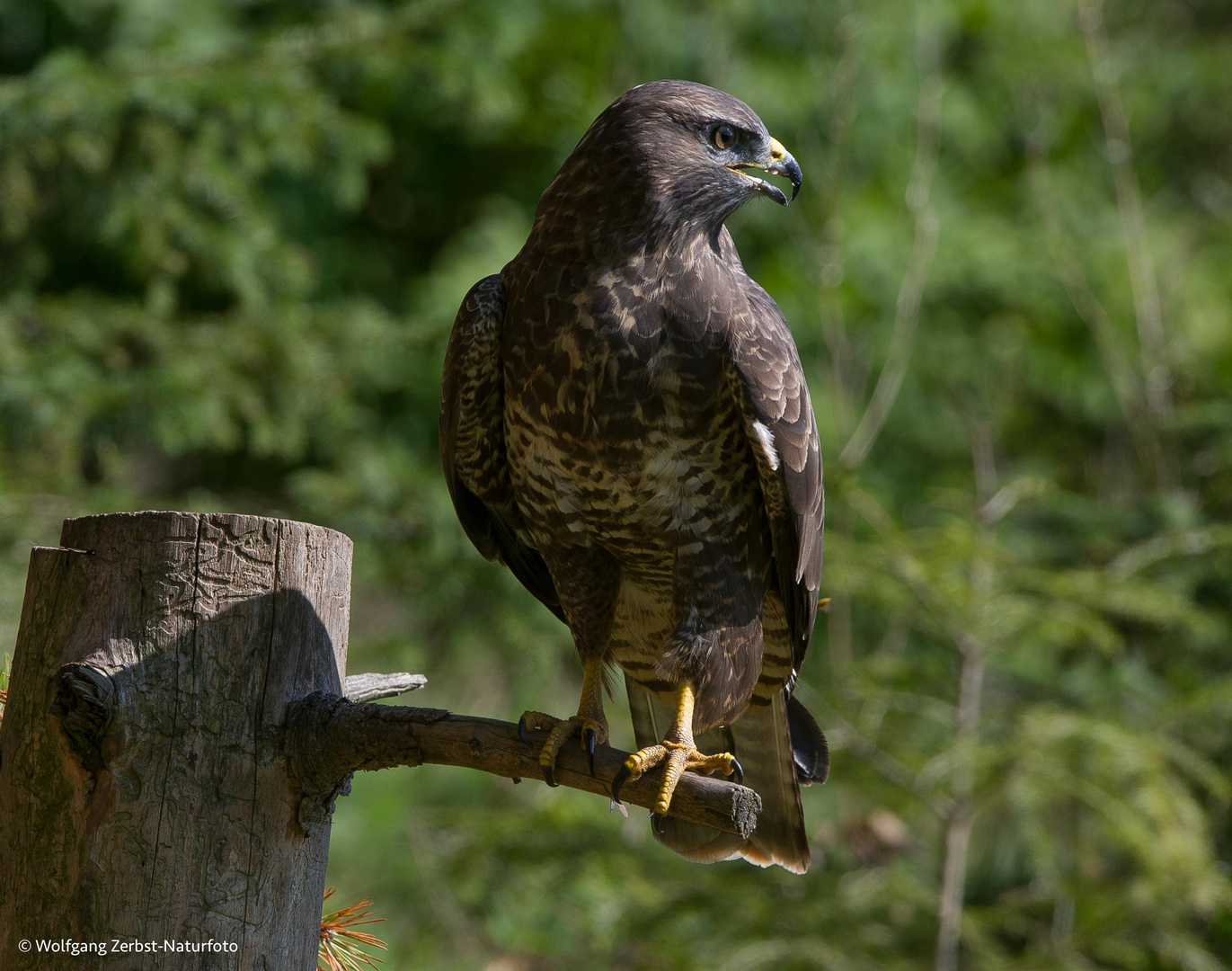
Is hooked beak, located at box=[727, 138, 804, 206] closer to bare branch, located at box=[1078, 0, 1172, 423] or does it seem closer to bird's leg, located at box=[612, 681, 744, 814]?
bird's leg, located at box=[612, 681, 744, 814]

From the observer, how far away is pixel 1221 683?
3838 mm

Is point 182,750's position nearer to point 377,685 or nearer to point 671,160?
point 377,685

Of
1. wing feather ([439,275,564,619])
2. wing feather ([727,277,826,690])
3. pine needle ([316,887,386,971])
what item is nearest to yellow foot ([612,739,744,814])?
wing feather ([727,277,826,690])

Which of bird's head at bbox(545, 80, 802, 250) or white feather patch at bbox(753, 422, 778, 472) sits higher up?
bird's head at bbox(545, 80, 802, 250)

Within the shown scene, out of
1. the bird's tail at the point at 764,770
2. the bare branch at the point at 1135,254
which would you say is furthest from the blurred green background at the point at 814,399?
the bird's tail at the point at 764,770

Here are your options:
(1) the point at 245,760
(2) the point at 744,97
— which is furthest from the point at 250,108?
(1) the point at 245,760

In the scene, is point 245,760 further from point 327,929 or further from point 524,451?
point 524,451

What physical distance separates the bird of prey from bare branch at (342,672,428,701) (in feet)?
0.97

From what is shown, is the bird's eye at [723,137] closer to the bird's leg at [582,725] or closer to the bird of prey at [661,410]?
the bird of prey at [661,410]

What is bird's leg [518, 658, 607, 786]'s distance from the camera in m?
2.18

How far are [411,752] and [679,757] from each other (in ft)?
2.09

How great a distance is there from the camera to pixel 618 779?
217 centimetres

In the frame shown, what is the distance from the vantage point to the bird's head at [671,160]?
2443 millimetres

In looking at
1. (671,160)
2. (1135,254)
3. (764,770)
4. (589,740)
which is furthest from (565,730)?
(1135,254)
